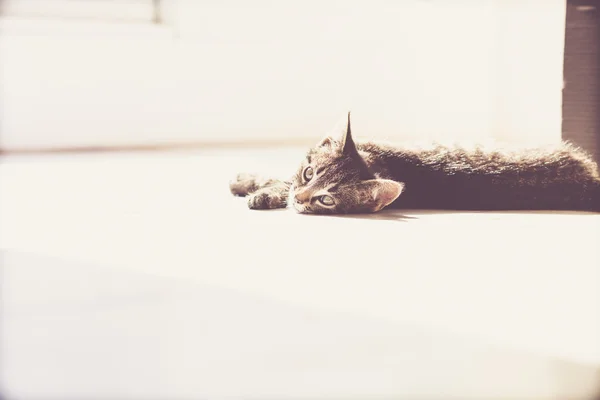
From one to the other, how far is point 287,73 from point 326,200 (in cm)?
206

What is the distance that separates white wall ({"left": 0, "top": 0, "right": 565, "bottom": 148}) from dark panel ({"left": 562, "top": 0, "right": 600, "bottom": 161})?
→ 165cm

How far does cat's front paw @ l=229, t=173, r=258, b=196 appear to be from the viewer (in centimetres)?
176

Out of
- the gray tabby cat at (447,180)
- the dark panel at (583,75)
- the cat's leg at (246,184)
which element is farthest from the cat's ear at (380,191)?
the dark panel at (583,75)

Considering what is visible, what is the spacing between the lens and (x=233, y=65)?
332 centimetres

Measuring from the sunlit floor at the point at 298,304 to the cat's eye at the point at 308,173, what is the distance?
121 millimetres

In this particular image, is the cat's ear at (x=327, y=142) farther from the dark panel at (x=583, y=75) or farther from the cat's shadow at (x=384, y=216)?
the dark panel at (x=583, y=75)

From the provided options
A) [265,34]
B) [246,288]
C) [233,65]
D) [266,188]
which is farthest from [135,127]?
[246,288]

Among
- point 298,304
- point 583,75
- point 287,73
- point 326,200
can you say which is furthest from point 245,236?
point 287,73

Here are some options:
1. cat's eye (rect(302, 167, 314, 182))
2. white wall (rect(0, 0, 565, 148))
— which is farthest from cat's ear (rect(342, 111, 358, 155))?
white wall (rect(0, 0, 565, 148))

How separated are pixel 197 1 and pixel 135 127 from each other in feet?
2.44

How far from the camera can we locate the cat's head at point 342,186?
1467mm

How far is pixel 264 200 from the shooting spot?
62.2 inches

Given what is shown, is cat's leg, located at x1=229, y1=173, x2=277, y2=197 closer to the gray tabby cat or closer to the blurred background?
the blurred background

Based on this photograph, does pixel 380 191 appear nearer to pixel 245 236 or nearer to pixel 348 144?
pixel 348 144
